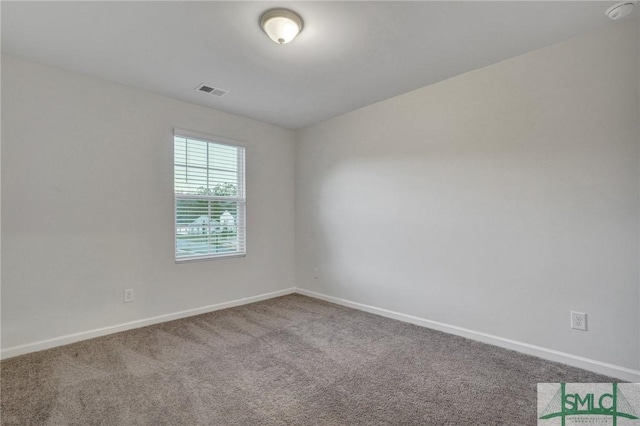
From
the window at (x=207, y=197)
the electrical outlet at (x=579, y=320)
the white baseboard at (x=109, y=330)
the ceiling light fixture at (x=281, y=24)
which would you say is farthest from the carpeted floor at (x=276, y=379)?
the ceiling light fixture at (x=281, y=24)

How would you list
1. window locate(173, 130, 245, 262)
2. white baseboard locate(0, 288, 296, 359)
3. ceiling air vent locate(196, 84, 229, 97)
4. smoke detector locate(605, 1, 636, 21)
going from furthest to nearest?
window locate(173, 130, 245, 262) → ceiling air vent locate(196, 84, 229, 97) → white baseboard locate(0, 288, 296, 359) → smoke detector locate(605, 1, 636, 21)

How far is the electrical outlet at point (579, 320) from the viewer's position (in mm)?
2213

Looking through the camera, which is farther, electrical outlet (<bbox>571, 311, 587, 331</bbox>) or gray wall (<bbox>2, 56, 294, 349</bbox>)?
gray wall (<bbox>2, 56, 294, 349</bbox>)

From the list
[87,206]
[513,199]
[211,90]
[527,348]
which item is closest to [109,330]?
[87,206]

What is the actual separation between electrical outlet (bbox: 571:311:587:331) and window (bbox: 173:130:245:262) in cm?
330

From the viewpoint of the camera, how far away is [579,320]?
223cm

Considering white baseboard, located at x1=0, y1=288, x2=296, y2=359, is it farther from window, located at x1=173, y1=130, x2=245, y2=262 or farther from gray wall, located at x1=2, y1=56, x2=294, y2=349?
window, located at x1=173, y1=130, x2=245, y2=262

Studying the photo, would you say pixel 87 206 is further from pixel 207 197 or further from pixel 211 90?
pixel 211 90

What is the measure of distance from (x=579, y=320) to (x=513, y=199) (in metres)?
0.99

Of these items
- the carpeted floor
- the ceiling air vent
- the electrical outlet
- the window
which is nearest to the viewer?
the carpeted floor

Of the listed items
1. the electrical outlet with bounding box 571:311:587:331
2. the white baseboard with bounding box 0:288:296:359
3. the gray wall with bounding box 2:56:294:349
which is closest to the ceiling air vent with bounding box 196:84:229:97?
the gray wall with bounding box 2:56:294:349

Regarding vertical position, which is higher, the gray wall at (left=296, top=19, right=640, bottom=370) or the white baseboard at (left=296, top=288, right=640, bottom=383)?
the gray wall at (left=296, top=19, right=640, bottom=370)

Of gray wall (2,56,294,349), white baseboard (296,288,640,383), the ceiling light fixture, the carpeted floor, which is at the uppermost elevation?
the ceiling light fixture

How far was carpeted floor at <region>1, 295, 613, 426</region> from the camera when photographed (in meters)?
1.72
